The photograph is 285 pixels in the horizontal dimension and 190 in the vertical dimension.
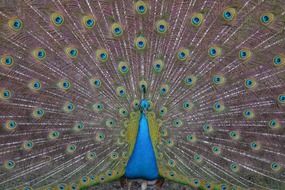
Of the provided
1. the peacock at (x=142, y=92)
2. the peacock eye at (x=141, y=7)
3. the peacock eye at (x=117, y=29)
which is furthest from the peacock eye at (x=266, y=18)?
the peacock eye at (x=117, y=29)

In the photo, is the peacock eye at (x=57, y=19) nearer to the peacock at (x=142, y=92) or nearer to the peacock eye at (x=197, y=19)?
the peacock at (x=142, y=92)

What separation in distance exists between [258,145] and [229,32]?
3.22ft

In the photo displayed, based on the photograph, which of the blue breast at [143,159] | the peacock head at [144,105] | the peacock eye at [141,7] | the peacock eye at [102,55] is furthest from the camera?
the blue breast at [143,159]

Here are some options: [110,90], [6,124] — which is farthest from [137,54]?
[6,124]

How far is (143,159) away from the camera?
10.7 feet

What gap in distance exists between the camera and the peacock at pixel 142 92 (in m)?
2.58

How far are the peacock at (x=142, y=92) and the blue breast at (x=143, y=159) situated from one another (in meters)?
0.01

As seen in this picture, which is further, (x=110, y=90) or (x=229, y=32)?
(x=110, y=90)

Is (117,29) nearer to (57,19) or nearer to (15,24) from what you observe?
(57,19)

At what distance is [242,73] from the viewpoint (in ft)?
9.11

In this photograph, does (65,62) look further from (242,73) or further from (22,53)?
(242,73)

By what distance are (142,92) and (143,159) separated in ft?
2.41

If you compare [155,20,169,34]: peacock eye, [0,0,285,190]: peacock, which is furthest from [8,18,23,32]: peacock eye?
[155,20,169,34]: peacock eye

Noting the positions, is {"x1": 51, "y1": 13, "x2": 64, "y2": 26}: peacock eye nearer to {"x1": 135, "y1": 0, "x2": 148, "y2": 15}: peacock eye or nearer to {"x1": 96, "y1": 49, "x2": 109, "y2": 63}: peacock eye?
{"x1": 96, "y1": 49, "x2": 109, "y2": 63}: peacock eye
